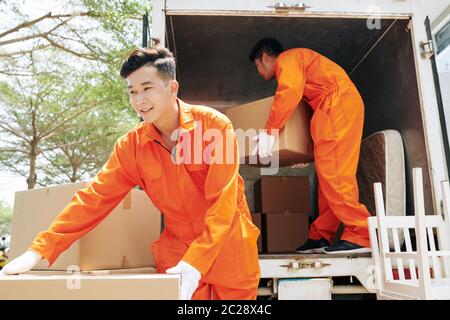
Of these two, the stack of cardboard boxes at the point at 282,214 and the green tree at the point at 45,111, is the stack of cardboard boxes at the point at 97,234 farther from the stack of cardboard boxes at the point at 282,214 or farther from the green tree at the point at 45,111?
the green tree at the point at 45,111

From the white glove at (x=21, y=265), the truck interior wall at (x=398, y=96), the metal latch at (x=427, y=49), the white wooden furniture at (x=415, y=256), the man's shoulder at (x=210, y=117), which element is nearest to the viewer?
the white glove at (x=21, y=265)

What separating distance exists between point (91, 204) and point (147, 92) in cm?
50

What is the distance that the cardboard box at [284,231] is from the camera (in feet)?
9.98

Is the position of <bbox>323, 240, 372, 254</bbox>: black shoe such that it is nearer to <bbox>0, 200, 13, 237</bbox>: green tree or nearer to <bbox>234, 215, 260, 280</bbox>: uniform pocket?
<bbox>234, 215, 260, 280</bbox>: uniform pocket

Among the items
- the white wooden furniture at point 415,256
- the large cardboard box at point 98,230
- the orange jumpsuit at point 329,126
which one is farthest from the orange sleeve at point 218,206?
the orange jumpsuit at point 329,126

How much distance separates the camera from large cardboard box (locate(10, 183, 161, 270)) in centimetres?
198

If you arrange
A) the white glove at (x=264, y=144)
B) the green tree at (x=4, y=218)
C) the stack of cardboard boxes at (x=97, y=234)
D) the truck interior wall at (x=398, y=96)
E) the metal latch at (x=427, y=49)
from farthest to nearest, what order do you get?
the green tree at (x=4, y=218)
the white glove at (x=264, y=144)
the truck interior wall at (x=398, y=96)
the metal latch at (x=427, y=49)
the stack of cardboard boxes at (x=97, y=234)

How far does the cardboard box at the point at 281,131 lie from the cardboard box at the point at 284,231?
1.46 ft

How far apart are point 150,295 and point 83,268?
3.10 ft

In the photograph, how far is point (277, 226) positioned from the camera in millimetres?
3080

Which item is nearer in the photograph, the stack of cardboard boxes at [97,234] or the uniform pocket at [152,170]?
the uniform pocket at [152,170]

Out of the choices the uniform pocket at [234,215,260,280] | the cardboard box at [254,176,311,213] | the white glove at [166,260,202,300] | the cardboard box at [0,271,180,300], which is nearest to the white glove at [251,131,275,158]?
the cardboard box at [254,176,311,213]

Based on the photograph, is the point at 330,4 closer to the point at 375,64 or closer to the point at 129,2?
the point at 375,64
